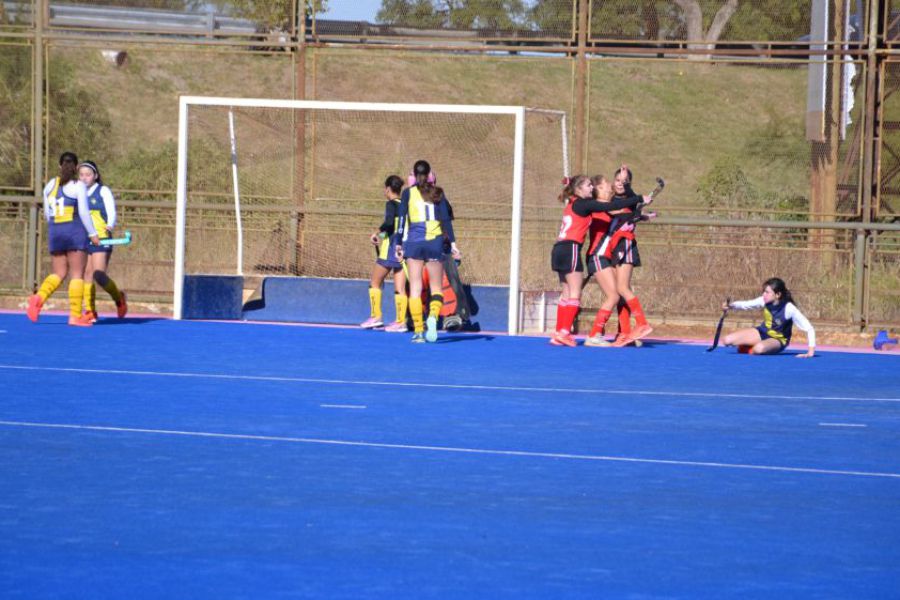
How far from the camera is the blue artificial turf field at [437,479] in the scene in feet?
20.0

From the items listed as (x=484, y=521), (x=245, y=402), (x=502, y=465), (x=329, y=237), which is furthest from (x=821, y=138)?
(x=484, y=521)

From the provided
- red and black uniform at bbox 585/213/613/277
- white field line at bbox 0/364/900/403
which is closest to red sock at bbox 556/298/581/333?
red and black uniform at bbox 585/213/613/277

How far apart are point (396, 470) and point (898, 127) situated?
14.0 metres

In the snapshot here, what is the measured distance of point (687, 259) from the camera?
63.2 feet

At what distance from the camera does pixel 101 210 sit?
17047mm

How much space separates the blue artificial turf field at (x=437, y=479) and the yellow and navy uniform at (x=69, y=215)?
2.33 metres

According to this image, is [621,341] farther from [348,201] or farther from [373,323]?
[348,201]

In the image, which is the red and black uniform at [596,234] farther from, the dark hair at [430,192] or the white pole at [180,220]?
the white pole at [180,220]

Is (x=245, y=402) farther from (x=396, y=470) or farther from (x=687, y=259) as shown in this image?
(x=687, y=259)

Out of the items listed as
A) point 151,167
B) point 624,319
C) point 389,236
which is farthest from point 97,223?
point 151,167

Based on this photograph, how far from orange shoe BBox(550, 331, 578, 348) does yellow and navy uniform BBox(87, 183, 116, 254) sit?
5.22 meters

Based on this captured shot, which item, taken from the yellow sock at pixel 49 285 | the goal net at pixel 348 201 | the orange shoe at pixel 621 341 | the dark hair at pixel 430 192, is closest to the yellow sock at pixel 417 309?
the dark hair at pixel 430 192

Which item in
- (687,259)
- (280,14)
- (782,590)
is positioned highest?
(280,14)

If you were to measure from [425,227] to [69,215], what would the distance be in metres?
4.06
